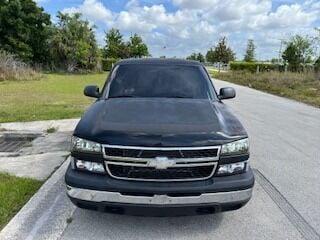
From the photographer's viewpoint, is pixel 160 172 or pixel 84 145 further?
pixel 84 145

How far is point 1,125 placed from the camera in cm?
1019

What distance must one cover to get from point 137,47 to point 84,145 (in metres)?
62.0

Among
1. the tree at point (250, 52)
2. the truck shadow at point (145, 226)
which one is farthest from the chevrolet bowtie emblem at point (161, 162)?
the tree at point (250, 52)

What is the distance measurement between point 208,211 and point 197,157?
534mm

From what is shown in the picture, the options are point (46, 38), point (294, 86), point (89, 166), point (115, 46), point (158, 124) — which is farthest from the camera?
point (115, 46)

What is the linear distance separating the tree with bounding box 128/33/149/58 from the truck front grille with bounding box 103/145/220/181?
60.9m

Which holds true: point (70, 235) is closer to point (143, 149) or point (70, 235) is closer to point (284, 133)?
point (143, 149)

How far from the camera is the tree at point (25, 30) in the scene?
1578 inches

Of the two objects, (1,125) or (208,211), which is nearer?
(208,211)

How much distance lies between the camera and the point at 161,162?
376cm

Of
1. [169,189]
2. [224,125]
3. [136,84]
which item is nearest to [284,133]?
[136,84]

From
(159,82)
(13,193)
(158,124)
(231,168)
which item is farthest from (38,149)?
(231,168)

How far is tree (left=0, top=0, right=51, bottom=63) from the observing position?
40088 millimetres

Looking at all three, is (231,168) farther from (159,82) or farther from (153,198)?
(159,82)
